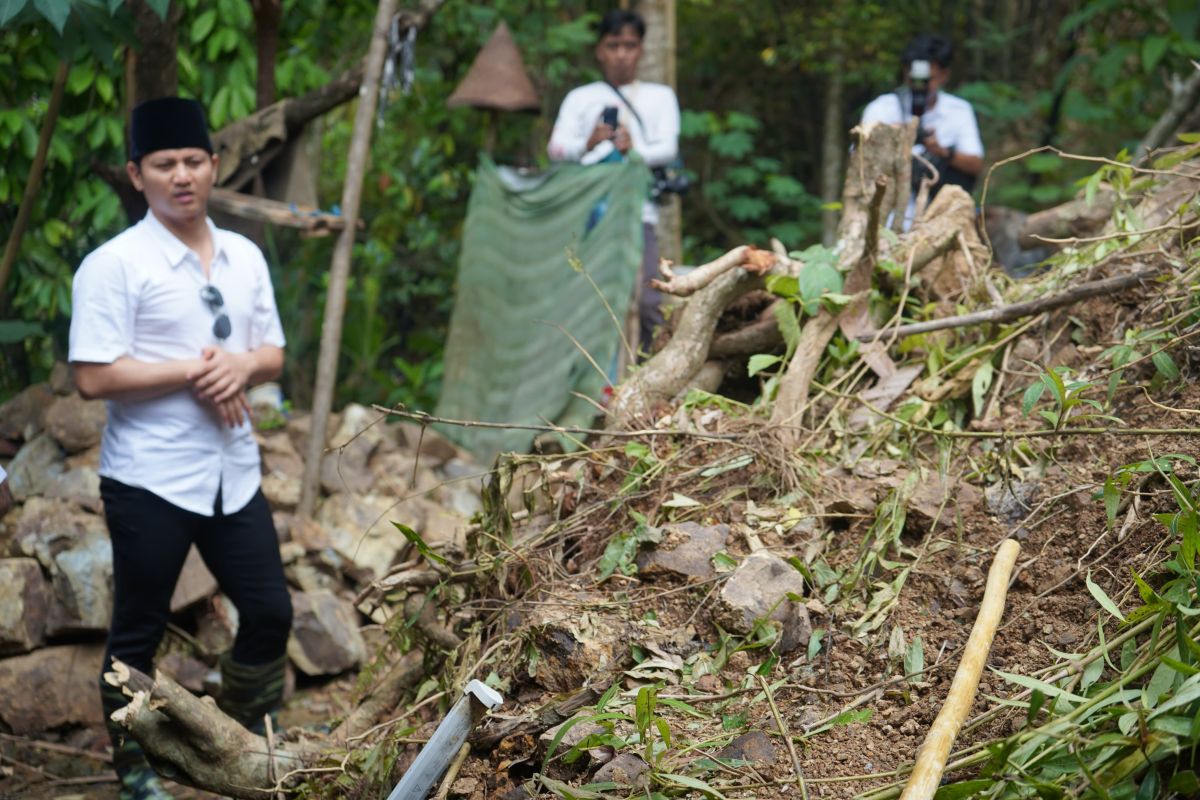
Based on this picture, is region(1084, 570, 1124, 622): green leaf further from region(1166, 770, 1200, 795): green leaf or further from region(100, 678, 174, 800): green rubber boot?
region(100, 678, 174, 800): green rubber boot

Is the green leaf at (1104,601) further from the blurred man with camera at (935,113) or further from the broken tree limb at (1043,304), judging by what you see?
the blurred man with camera at (935,113)

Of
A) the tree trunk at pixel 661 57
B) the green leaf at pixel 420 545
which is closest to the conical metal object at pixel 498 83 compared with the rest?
the tree trunk at pixel 661 57

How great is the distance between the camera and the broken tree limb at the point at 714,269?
2.97 meters

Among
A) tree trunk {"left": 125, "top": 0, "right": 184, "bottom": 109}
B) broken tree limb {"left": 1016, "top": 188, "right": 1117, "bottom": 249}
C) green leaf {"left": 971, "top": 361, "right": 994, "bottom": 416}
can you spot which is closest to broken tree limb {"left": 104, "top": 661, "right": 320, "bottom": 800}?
green leaf {"left": 971, "top": 361, "right": 994, "bottom": 416}

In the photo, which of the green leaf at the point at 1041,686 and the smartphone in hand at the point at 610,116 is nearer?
the green leaf at the point at 1041,686

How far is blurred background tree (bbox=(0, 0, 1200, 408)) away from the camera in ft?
17.2

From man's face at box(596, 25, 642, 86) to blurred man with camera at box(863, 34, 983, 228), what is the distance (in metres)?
1.28

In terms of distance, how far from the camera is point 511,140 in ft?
27.5

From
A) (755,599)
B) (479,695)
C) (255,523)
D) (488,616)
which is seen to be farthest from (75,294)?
(755,599)

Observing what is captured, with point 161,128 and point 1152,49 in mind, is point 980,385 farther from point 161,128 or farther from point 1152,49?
point 1152,49

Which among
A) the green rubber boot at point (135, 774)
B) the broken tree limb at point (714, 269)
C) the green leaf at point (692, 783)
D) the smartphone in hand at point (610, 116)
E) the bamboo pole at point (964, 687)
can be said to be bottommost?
the green rubber boot at point (135, 774)

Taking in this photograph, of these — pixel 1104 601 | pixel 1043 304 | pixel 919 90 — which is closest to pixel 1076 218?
pixel 919 90

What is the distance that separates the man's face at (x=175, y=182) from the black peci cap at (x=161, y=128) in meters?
0.02

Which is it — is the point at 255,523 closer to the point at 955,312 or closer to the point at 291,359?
the point at 955,312
